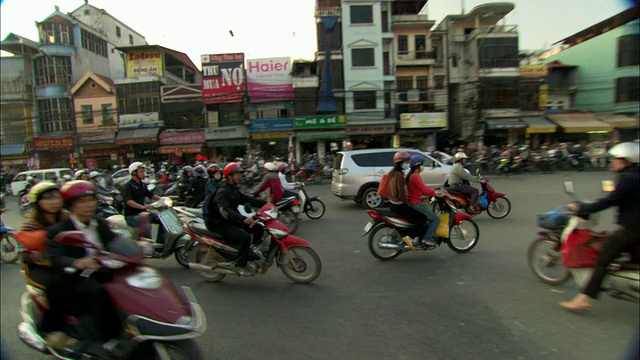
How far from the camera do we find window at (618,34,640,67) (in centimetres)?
169

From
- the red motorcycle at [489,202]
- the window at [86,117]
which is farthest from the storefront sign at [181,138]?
the red motorcycle at [489,202]

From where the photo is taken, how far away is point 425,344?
3041mm

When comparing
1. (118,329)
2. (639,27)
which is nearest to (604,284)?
(639,27)

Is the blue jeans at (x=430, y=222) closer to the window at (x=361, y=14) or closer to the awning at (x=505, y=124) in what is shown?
the awning at (x=505, y=124)

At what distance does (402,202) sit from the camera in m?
5.29

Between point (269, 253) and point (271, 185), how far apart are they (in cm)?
343

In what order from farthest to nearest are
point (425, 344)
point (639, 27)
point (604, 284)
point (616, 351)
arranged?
1. point (604, 284)
2. point (425, 344)
3. point (616, 351)
4. point (639, 27)

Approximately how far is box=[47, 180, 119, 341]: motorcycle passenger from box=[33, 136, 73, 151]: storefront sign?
3024 cm

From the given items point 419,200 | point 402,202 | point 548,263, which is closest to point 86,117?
point 402,202

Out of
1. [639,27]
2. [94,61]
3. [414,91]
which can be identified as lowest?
[639,27]

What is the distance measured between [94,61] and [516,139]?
34621 millimetres

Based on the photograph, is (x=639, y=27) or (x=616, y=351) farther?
(x=616, y=351)

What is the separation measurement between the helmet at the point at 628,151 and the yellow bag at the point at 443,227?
8.42ft

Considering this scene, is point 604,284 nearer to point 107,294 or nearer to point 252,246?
point 252,246
